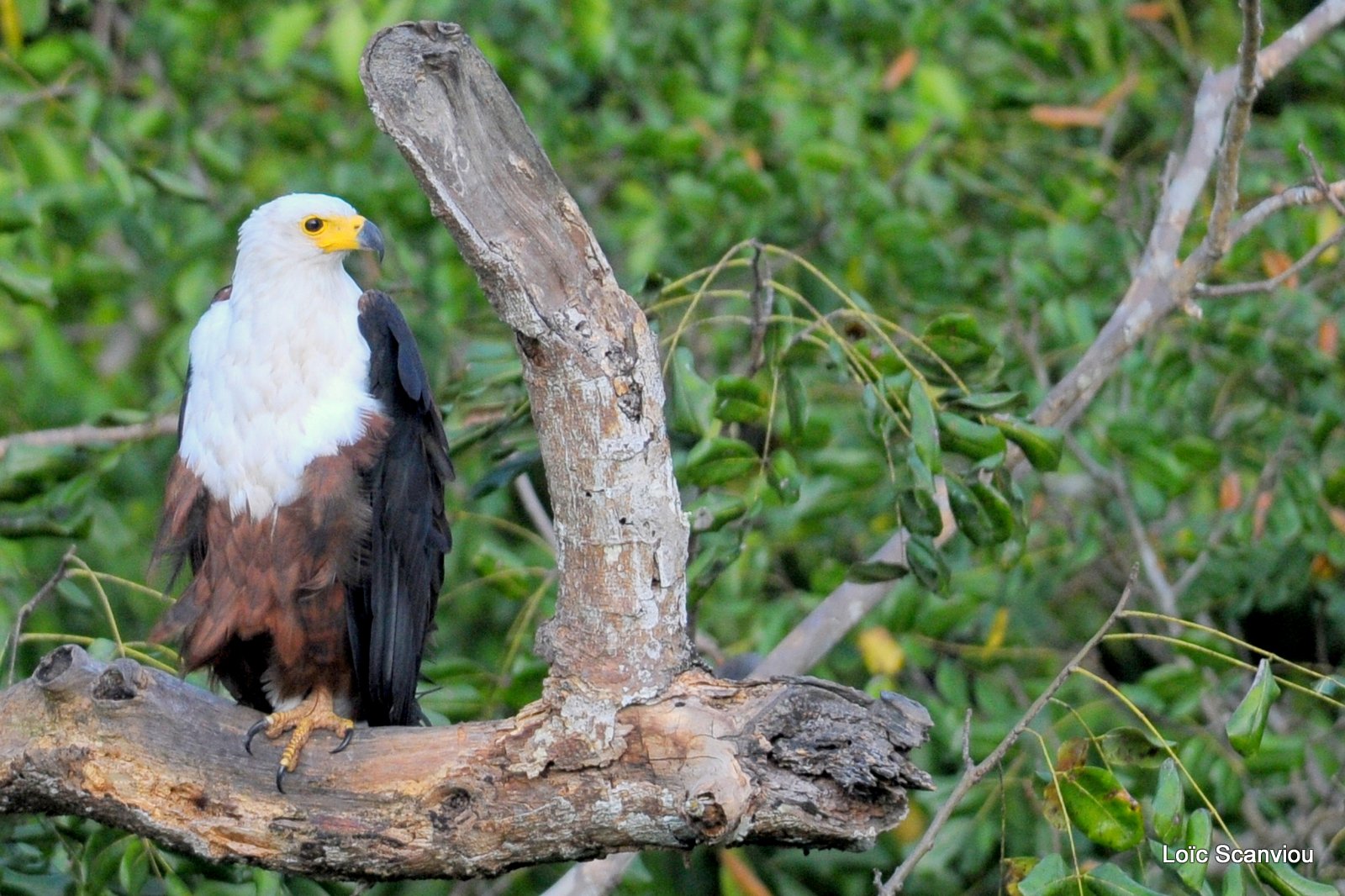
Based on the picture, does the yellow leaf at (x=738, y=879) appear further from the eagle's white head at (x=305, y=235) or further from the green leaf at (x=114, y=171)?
the green leaf at (x=114, y=171)

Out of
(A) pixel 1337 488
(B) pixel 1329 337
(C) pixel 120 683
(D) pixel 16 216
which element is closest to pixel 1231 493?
(B) pixel 1329 337

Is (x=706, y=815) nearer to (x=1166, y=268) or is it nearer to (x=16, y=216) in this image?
(x=1166, y=268)

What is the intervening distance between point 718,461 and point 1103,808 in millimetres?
971

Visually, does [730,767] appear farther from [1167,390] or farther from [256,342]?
[1167,390]

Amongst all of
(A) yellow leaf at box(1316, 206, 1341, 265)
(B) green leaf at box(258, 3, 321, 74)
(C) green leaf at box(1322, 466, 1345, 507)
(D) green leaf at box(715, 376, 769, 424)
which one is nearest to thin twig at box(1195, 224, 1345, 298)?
(C) green leaf at box(1322, 466, 1345, 507)

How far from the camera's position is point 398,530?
2867 millimetres

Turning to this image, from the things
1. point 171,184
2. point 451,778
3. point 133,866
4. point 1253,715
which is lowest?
point 133,866

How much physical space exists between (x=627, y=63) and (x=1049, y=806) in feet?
10.6

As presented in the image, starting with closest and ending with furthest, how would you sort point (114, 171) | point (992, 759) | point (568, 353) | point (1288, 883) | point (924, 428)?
point (568, 353), point (1288, 883), point (992, 759), point (924, 428), point (114, 171)

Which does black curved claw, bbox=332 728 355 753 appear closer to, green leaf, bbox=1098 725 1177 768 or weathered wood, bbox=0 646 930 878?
weathered wood, bbox=0 646 930 878

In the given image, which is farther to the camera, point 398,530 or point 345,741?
point 398,530

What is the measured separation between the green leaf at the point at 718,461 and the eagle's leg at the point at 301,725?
0.81 meters

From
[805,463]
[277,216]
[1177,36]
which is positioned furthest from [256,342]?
[1177,36]

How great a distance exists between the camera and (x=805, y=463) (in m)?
3.80
